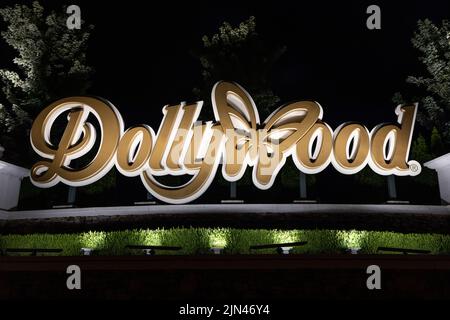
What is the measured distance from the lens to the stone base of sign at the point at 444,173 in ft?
72.5

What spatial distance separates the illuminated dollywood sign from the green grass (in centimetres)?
198

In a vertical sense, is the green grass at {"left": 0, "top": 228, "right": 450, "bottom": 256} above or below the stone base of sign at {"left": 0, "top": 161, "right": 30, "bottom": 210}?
below

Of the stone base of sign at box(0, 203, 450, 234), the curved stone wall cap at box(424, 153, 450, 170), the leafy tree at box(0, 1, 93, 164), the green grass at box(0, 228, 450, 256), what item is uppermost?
the leafy tree at box(0, 1, 93, 164)

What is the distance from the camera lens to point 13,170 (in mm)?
22000

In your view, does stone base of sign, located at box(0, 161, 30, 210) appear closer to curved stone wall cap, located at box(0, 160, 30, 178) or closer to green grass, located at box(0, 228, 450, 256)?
curved stone wall cap, located at box(0, 160, 30, 178)

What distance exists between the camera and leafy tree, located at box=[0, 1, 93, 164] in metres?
28.6

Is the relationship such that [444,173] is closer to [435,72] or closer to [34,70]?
[435,72]

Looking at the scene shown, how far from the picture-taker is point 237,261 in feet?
44.5

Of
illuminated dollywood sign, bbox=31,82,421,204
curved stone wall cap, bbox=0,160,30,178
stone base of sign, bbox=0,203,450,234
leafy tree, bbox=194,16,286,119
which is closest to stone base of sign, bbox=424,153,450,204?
stone base of sign, bbox=0,203,450,234

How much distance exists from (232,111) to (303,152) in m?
3.50

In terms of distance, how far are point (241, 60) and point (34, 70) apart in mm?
13842

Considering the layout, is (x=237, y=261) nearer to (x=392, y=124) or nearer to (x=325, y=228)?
(x=325, y=228)

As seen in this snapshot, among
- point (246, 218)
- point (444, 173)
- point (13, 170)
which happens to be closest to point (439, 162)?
point (444, 173)
